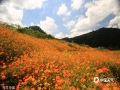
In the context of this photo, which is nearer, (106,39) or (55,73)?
(55,73)

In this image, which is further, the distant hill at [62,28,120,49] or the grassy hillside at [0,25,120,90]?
the distant hill at [62,28,120,49]

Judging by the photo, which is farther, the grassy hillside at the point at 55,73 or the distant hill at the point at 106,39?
the distant hill at the point at 106,39

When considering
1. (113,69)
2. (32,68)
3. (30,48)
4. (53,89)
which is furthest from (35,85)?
(30,48)

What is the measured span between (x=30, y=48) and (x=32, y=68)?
17.6 feet

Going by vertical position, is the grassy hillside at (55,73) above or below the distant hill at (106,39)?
below

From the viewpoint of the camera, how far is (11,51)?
455 inches

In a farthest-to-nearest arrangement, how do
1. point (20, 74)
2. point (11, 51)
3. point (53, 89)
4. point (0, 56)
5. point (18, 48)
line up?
point (18, 48) < point (11, 51) < point (0, 56) < point (20, 74) < point (53, 89)

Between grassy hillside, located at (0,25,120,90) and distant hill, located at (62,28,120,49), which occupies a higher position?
distant hill, located at (62,28,120,49)

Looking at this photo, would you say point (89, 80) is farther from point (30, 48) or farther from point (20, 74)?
point (30, 48)

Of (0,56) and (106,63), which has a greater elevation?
(0,56)

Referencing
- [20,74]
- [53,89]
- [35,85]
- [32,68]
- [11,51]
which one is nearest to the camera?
[53,89]

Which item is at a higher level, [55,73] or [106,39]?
[106,39]

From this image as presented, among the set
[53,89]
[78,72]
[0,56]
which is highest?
[0,56]

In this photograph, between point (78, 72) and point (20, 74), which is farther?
point (20, 74)
